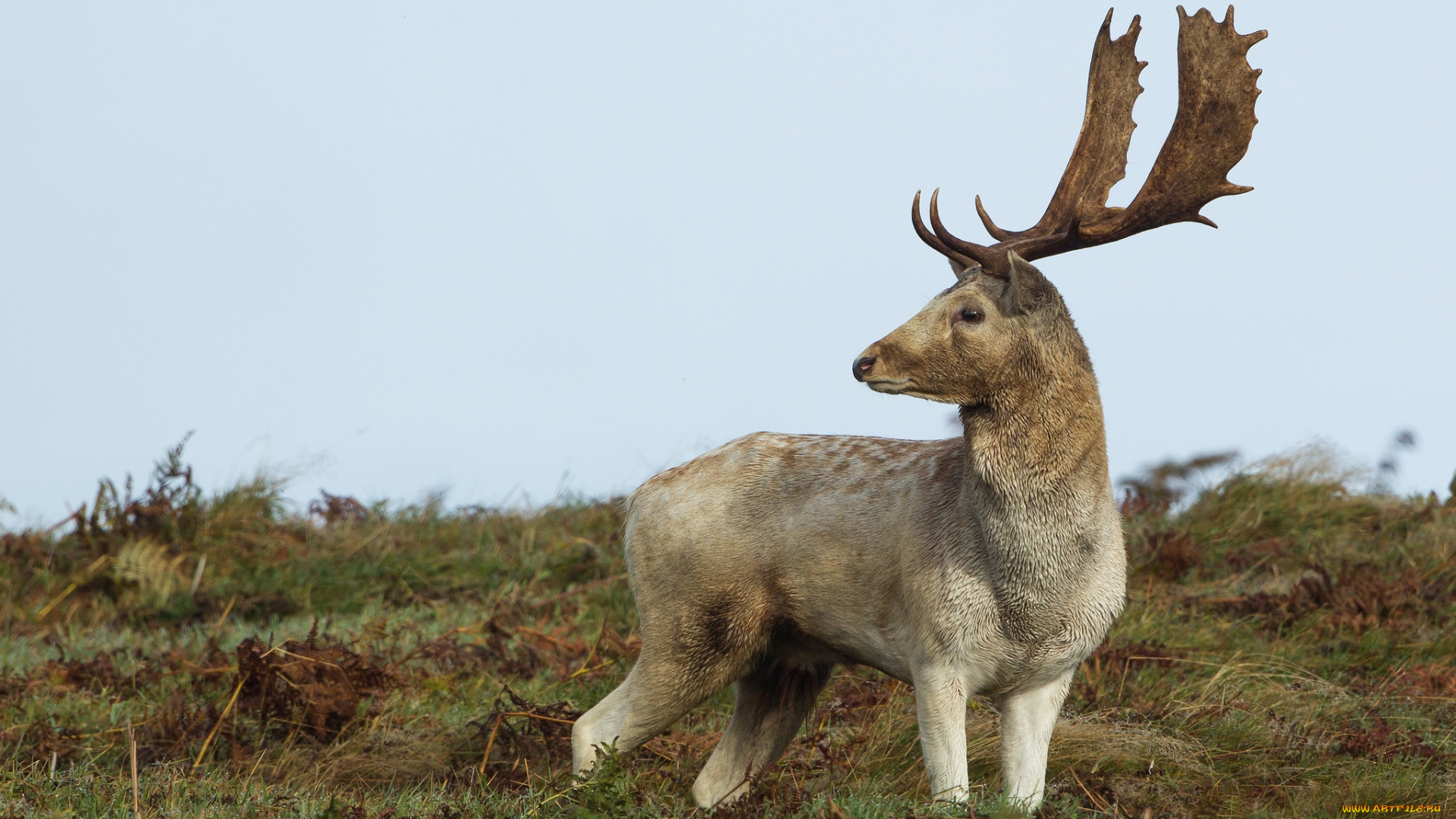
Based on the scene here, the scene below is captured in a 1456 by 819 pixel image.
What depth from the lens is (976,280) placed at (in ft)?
18.0

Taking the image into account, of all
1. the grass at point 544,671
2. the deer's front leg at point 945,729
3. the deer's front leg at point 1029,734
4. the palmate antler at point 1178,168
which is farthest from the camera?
the grass at point 544,671

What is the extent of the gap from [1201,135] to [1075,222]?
728 millimetres

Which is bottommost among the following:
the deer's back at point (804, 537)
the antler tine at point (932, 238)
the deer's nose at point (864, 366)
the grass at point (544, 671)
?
the grass at point (544, 671)

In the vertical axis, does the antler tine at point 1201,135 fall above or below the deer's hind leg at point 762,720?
above

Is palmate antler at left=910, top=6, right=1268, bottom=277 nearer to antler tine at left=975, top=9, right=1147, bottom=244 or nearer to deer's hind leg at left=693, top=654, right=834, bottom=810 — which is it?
antler tine at left=975, top=9, right=1147, bottom=244

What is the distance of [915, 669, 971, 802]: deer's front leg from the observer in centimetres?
510

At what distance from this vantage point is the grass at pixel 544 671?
19.5 feet

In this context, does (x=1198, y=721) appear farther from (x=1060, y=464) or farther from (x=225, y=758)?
(x=225, y=758)

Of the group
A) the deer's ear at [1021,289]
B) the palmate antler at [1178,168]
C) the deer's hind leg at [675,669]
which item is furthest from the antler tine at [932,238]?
the deer's hind leg at [675,669]

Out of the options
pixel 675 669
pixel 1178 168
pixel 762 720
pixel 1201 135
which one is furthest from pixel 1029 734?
pixel 1201 135

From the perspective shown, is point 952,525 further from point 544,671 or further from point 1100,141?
point 544,671

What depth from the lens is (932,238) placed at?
5.73m

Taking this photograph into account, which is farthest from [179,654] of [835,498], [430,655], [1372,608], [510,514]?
[1372,608]

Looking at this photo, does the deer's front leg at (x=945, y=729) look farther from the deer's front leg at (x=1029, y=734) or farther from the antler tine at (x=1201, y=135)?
the antler tine at (x=1201, y=135)
